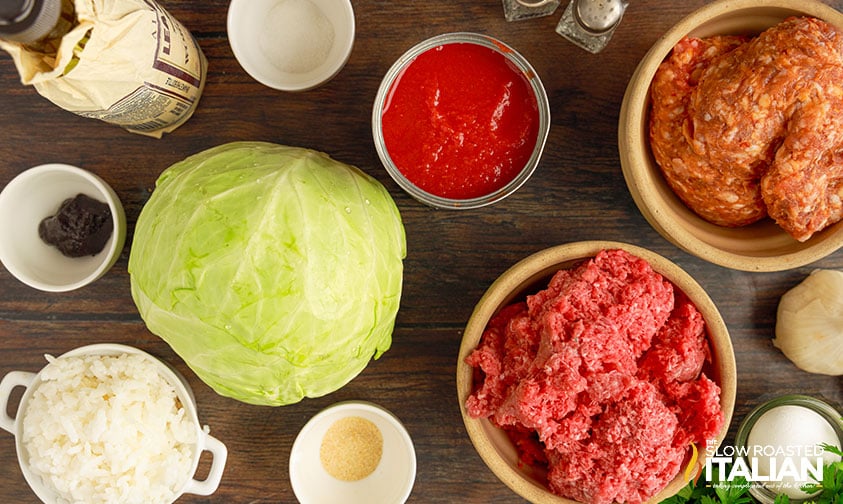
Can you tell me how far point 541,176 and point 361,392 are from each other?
0.93 m

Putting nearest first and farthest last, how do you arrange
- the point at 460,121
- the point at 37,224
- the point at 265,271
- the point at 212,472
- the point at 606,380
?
the point at 265,271 → the point at 606,380 → the point at 460,121 → the point at 212,472 → the point at 37,224

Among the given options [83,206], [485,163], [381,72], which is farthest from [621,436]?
[83,206]

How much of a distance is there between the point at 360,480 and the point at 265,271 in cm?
95

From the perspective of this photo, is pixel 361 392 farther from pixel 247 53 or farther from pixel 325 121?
pixel 247 53

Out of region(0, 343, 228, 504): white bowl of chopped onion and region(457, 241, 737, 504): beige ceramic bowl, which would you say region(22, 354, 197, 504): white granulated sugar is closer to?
region(0, 343, 228, 504): white bowl of chopped onion

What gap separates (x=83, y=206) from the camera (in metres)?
2.18

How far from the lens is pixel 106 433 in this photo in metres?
1.99

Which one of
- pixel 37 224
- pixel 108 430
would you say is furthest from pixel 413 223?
pixel 37 224

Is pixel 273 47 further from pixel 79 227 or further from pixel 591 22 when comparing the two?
pixel 591 22

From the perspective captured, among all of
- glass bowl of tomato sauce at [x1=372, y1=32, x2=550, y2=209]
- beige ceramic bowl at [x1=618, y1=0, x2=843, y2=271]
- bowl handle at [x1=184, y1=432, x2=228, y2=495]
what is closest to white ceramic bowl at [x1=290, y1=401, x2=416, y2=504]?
bowl handle at [x1=184, y1=432, x2=228, y2=495]

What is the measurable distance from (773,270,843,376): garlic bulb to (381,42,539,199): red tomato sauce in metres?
1.02

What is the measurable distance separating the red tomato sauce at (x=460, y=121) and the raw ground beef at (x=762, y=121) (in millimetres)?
389

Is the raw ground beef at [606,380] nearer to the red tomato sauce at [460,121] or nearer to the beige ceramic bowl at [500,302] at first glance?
the beige ceramic bowl at [500,302]

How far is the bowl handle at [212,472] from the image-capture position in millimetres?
2090
